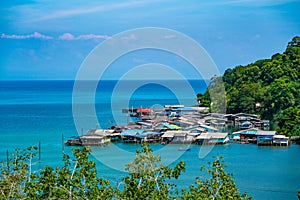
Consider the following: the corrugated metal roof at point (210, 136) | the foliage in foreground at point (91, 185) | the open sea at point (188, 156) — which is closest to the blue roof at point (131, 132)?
the open sea at point (188, 156)

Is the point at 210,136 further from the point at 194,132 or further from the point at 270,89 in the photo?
the point at 270,89

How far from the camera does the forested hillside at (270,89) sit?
15.8m

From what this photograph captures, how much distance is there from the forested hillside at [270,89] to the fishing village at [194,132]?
71 centimetres

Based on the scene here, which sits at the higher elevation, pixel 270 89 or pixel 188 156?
pixel 270 89

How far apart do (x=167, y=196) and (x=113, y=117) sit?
16.0m

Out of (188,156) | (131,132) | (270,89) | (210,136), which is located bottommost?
(188,156)

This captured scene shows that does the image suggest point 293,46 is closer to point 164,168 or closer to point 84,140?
point 84,140

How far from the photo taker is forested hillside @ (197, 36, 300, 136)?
1583 centimetres

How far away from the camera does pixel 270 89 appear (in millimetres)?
18594

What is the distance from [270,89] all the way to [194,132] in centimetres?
504

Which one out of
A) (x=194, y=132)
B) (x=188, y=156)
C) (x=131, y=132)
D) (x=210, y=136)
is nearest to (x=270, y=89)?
(x=194, y=132)

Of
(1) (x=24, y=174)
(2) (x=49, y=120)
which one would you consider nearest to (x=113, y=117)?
(2) (x=49, y=120)

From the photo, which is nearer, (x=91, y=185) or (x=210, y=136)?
(x=91, y=185)

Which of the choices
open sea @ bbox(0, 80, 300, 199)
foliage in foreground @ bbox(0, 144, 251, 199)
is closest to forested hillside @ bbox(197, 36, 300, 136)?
open sea @ bbox(0, 80, 300, 199)
